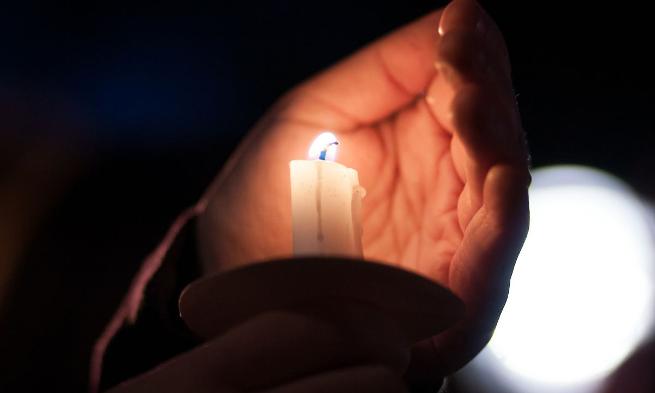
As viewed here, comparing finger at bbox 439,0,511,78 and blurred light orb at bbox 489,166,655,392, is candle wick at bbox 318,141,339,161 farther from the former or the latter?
blurred light orb at bbox 489,166,655,392

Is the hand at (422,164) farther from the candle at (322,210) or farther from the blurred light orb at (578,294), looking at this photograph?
the blurred light orb at (578,294)

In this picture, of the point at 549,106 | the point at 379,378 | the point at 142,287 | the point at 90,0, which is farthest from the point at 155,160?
the point at 379,378

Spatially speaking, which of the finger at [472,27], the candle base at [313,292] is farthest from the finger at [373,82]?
the candle base at [313,292]

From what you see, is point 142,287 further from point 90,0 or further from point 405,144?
point 90,0

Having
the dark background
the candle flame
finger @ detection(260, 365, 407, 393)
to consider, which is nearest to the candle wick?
the candle flame

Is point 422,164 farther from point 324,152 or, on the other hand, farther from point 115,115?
point 115,115

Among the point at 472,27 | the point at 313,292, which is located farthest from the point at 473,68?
the point at 313,292
